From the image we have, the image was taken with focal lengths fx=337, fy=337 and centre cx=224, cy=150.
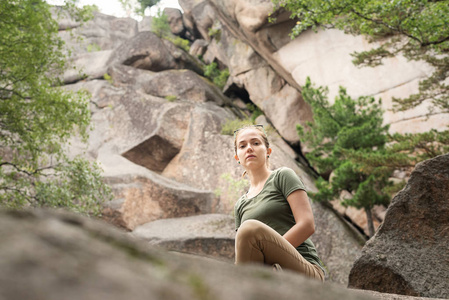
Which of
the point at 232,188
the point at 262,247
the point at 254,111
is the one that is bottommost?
the point at 232,188

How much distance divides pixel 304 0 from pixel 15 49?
19.5ft

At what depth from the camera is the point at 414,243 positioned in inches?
139

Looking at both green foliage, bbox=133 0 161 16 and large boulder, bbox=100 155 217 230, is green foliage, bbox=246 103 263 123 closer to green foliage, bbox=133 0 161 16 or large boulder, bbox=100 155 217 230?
large boulder, bbox=100 155 217 230

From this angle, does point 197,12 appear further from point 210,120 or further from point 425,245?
point 425,245

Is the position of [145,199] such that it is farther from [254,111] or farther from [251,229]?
[251,229]

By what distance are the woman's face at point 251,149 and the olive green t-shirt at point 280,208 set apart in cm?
27

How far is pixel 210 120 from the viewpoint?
625 inches

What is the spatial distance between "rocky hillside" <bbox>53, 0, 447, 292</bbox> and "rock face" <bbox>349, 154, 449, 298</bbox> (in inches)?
211

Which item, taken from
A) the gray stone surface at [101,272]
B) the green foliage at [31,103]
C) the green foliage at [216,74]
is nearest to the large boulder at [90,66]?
the green foliage at [216,74]

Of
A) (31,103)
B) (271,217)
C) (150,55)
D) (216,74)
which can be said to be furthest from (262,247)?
(216,74)

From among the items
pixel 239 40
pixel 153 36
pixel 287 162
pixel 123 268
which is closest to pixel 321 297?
pixel 123 268

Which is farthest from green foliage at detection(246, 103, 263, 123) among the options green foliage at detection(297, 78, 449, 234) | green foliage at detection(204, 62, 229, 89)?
green foliage at detection(297, 78, 449, 234)

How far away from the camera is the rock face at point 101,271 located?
52 centimetres

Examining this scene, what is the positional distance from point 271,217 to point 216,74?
19.8 m
